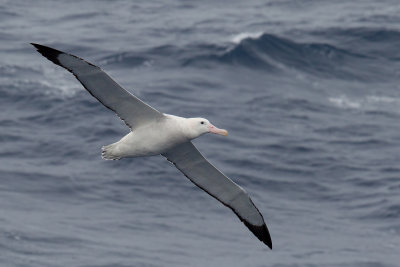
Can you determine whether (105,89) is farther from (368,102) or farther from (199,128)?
(368,102)

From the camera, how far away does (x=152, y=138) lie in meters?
20.2

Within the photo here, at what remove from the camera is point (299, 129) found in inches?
1828

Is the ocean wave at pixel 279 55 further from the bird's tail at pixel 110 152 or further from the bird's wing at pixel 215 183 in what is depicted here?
the bird's tail at pixel 110 152

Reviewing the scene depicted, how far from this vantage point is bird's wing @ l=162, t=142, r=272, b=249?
21422mm

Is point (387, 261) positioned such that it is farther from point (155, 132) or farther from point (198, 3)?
point (198, 3)

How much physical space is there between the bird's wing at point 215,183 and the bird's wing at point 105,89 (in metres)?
1.31

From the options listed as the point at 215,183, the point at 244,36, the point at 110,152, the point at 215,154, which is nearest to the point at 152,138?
the point at 110,152

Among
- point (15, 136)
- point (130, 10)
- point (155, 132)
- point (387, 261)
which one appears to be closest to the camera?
point (155, 132)

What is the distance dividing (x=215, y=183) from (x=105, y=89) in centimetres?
373

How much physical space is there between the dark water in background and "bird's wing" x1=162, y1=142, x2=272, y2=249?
16574 millimetres

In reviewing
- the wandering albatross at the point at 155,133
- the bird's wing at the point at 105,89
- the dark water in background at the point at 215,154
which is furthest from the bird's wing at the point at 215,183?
the dark water in background at the point at 215,154

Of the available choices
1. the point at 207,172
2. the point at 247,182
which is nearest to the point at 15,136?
the point at 247,182

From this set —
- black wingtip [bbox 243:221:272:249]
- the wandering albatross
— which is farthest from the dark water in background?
the wandering albatross

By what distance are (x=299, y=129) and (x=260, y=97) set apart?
12.5 ft
